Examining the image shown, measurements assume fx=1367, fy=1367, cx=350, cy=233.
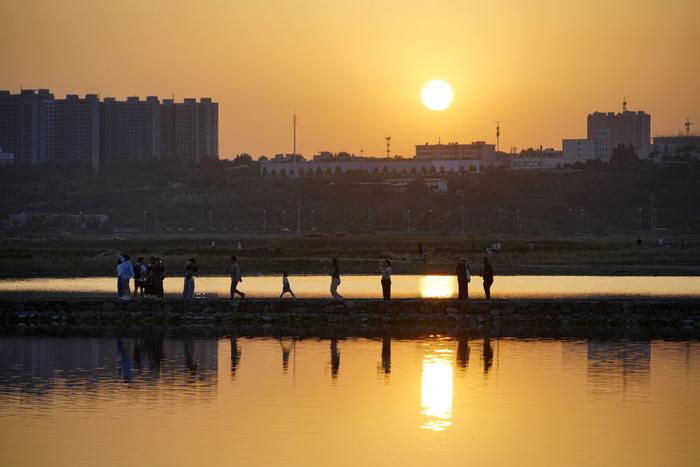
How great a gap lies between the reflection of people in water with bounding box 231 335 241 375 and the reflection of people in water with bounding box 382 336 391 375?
3.97 metres

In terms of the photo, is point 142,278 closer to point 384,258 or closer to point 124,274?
point 124,274

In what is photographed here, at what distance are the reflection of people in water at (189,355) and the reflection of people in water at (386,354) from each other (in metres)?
5.04

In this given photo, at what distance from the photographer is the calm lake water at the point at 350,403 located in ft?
84.2

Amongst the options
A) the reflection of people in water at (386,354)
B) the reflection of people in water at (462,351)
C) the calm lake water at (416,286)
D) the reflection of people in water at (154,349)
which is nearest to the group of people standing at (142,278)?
the reflection of people in water at (154,349)

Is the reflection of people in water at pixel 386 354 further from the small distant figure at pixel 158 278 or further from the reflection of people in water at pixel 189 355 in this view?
the small distant figure at pixel 158 278

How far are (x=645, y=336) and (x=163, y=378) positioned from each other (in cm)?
1778

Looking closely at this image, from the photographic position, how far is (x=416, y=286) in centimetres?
6869

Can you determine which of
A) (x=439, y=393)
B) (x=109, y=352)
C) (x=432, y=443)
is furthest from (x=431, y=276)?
(x=432, y=443)

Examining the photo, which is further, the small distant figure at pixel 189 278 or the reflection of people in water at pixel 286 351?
the small distant figure at pixel 189 278

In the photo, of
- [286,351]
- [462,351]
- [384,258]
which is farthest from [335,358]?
[384,258]

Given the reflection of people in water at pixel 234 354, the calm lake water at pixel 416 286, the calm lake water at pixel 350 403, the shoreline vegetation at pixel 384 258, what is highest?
the shoreline vegetation at pixel 384 258

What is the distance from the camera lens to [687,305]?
48.2m

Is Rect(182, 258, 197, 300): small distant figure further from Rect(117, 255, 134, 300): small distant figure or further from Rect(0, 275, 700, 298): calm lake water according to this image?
Rect(0, 275, 700, 298): calm lake water

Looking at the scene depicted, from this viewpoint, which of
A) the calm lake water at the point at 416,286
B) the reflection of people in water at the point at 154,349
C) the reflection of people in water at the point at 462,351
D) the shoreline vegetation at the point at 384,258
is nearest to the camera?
the reflection of people in water at the point at 154,349
